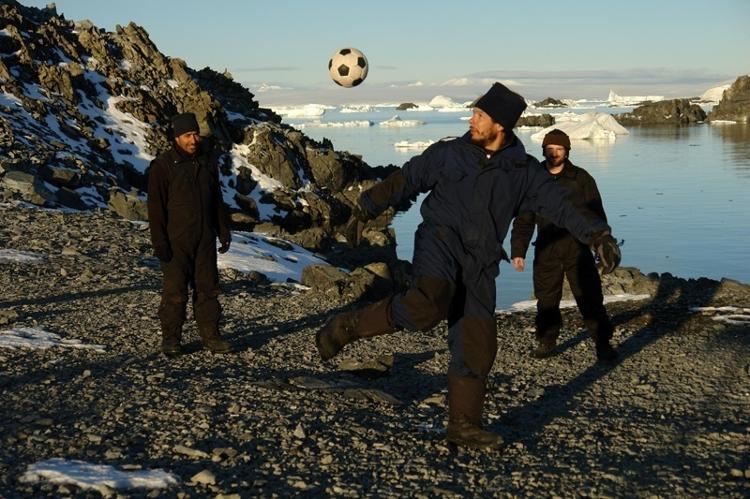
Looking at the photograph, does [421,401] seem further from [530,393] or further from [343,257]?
[343,257]

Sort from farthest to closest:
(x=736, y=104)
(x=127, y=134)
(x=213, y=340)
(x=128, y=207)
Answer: (x=736, y=104), (x=127, y=134), (x=128, y=207), (x=213, y=340)

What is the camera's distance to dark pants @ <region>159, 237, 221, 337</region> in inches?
322

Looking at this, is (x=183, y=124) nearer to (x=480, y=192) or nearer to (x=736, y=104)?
(x=480, y=192)

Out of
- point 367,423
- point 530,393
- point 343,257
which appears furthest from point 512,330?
point 343,257

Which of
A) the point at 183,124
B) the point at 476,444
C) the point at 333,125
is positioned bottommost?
the point at 476,444

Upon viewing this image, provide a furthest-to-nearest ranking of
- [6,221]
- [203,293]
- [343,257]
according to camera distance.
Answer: [343,257], [6,221], [203,293]

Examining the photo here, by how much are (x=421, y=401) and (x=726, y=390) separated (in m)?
2.63

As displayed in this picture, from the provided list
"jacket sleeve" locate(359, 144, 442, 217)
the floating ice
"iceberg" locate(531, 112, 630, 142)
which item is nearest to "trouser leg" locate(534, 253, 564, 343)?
"jacket sleeve" locate(359, 144, 442, 217)

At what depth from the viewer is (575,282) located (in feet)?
28.9

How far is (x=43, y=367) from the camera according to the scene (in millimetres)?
7508

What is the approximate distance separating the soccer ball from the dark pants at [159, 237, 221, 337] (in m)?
11.8

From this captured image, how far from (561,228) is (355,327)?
2.75 m

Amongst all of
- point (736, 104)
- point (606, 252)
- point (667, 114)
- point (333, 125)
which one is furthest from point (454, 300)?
point (667, 114)

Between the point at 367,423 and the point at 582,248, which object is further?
the point at 582,248
